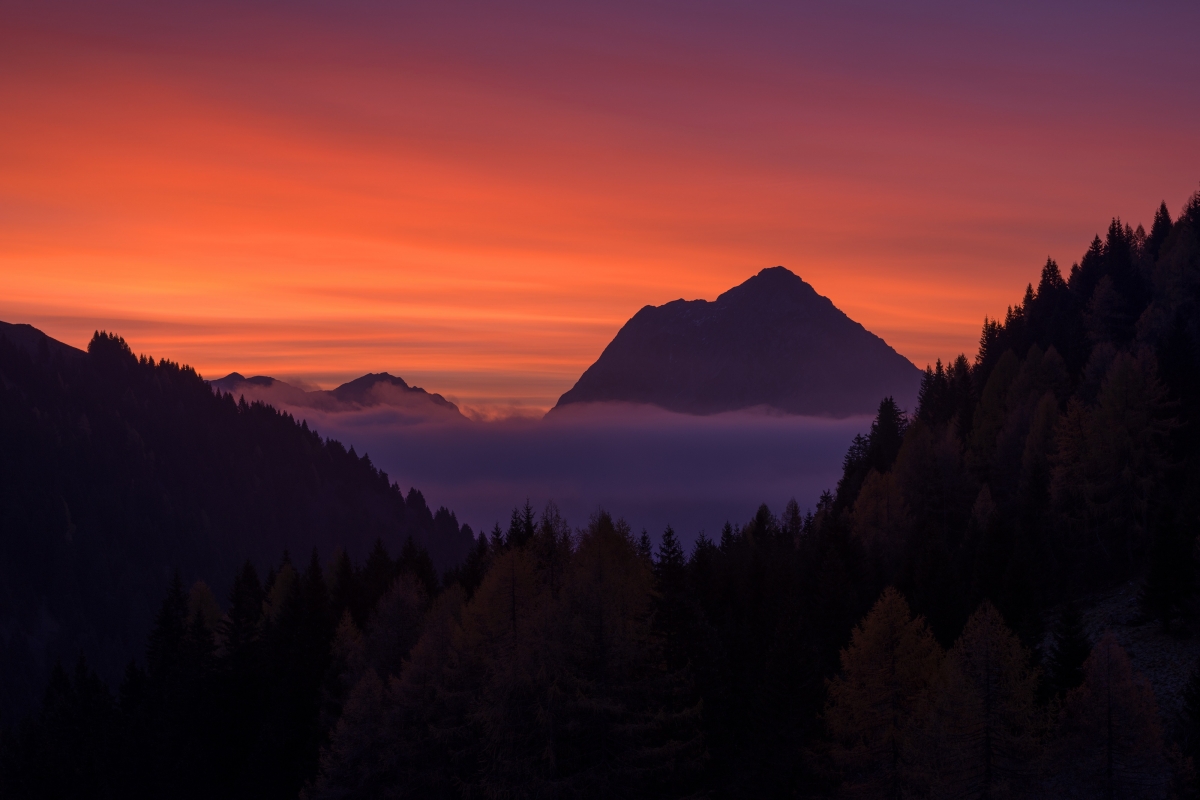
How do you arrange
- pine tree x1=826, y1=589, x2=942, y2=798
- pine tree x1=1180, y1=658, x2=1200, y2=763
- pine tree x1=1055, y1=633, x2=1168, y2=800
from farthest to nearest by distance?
1. pine tree x1=826, y1=589, x2=942, y2=798
2. pine tree x1=1180, y1=658, x2=1200, y2=763
3. pine tree x1=1055, y1=633, x2=1168, y2=800

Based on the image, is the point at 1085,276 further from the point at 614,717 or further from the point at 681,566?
the point at 614,717

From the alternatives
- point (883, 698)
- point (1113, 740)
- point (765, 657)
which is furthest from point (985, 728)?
point (765, 657)

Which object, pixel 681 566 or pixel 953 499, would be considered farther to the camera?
pixel 953 499

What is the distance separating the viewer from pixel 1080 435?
207 feet

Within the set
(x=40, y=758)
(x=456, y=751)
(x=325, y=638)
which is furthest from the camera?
(x=40, y=758)

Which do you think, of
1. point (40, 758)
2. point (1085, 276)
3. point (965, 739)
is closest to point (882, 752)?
point (965, 739)

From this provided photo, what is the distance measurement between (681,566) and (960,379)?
205 feet

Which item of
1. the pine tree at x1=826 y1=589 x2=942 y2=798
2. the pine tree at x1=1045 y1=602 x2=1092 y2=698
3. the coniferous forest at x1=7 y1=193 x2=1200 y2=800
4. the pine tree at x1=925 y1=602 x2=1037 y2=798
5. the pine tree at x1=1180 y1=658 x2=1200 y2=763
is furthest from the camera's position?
the pine tree at x1=1045 y1=602 x2=1092 y2=698

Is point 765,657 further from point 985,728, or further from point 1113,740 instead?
point 1113,740

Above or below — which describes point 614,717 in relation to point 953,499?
below

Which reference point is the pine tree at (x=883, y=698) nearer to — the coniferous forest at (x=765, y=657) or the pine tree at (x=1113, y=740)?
the coniferous forest at (x=765, y=657)

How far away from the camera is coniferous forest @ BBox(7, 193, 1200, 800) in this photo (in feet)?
114

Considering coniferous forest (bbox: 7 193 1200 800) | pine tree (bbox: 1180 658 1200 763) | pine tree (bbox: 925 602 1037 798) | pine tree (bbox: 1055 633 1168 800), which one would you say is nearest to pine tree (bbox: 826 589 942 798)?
coniferous forest (bbox: 7 193 1200 800)

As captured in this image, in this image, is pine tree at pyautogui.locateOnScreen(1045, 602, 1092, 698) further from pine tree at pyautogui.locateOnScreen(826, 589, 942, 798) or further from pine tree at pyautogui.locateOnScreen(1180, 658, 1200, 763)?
pine tree at pyautogui.locateOnScreen(826, 589, 942, 798)
